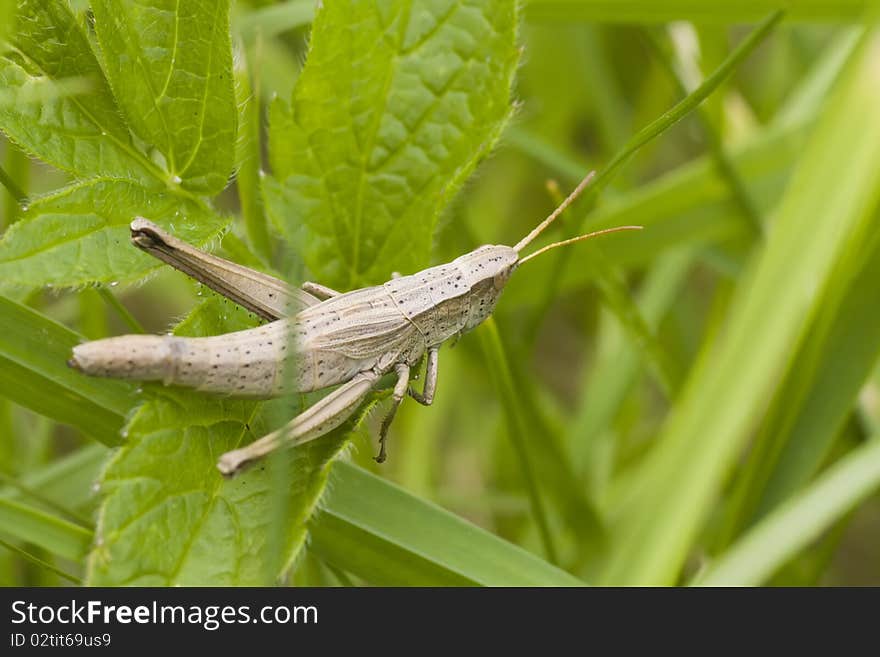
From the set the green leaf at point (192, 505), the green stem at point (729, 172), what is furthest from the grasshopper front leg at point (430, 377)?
the green stem at point (729, 172)

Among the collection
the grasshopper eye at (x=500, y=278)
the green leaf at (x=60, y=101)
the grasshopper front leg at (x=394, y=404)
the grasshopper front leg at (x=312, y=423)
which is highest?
the grasshopper eye at (x=500, y=278)

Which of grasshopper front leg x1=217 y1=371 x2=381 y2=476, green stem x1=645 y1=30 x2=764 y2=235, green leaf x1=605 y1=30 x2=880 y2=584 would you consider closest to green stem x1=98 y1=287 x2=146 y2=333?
grasshopper front leg x1=217 y1=371 x2=381 y2=476

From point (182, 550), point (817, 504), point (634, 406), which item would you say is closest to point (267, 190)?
point (182, 550)

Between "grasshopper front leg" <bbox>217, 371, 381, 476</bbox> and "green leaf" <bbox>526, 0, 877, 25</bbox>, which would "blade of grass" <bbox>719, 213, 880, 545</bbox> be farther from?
"grasshopper front leg" <bbox>217, 371, 381, 476</bbox>

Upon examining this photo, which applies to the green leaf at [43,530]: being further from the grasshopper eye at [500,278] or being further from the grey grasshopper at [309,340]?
the grasshopper eye at [500,278]

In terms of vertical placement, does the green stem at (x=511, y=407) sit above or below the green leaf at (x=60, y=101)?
below

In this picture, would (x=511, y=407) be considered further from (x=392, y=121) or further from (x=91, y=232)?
(x=91, y=232)
